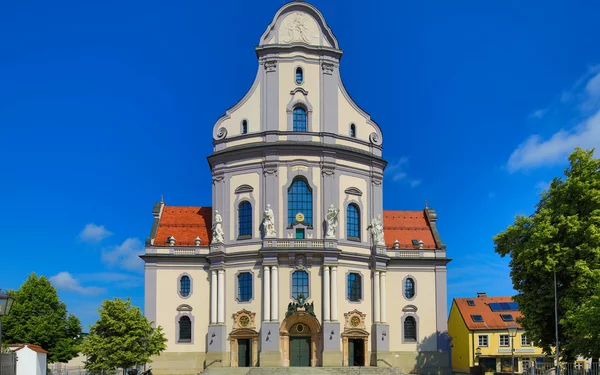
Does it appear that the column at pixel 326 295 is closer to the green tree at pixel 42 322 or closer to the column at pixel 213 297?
the column at pixel 213 297

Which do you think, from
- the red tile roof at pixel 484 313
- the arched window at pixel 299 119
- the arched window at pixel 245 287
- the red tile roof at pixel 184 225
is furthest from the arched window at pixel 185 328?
the red tile roof at pixel 484 313

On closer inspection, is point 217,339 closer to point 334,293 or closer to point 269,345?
point 269,345

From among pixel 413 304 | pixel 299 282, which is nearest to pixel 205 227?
pixel 299 282

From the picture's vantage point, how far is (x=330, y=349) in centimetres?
5006

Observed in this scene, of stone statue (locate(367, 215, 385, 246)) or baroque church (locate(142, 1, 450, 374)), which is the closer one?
baroque church (locate(142, 1, 450, 374))

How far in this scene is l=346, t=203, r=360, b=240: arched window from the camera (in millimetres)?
53688

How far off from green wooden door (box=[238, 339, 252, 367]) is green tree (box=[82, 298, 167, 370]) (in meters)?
8.27

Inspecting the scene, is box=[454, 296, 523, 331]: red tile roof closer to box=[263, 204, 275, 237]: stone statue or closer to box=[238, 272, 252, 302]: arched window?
box=[238, 272, 252, 302]: arched window

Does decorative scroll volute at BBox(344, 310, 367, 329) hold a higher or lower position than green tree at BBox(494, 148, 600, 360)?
lower

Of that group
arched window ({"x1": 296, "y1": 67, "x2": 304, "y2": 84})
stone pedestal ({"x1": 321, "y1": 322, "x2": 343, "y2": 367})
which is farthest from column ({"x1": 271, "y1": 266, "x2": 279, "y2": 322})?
arched window ({"x1": 296, "y1": 67, "x2": 304, "y2": 84})

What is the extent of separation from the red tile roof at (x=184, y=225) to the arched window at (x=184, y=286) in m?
2.60

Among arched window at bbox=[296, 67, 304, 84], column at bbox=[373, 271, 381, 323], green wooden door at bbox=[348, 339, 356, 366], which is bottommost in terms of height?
green wooden door at bbox=[348, 339, 356, 366]

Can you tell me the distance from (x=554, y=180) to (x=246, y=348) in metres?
23.7

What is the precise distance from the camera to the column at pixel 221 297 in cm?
5197
